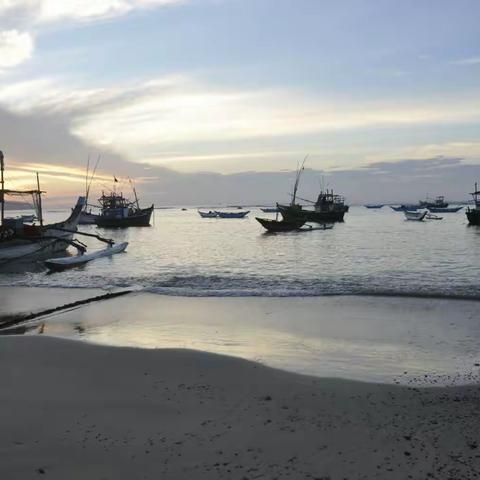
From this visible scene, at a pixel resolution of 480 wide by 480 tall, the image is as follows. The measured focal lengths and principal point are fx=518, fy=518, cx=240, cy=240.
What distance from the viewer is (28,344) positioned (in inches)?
370

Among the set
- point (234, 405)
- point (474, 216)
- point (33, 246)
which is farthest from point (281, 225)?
point (234, 405)

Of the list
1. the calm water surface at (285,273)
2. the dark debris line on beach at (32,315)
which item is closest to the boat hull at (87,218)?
the calm water surface at (285,273)

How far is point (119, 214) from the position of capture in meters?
78.9

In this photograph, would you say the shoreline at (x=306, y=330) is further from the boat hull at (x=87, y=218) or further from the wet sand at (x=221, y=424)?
the boat hull at (x=87, y=218)

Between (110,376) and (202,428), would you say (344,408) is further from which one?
(110,376)

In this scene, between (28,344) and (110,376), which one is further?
(28,344)

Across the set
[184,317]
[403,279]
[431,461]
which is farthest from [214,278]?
[431,461]

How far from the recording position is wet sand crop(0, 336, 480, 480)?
450 cm

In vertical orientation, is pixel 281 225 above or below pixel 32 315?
above

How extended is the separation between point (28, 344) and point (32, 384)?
2.68 metres

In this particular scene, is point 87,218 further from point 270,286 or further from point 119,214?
point 270,286

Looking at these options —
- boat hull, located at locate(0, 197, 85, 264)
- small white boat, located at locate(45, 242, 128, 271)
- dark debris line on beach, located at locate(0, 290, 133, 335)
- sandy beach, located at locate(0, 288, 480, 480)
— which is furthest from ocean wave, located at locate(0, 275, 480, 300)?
boat hull, located at locate(0, 197, 85, 264)

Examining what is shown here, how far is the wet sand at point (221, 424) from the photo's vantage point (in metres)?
4.50

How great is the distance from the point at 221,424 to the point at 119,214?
7587 centimetres
